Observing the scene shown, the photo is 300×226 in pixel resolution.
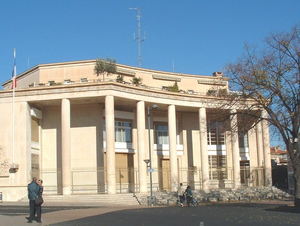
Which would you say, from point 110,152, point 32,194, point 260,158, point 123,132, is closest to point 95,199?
point 110,152

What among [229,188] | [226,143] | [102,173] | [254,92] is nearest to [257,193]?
[229,188]

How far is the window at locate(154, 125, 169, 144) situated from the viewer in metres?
45.6

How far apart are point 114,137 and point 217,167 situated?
14.3 metres

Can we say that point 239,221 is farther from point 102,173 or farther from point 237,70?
point 102,173

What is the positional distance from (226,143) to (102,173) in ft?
47.5

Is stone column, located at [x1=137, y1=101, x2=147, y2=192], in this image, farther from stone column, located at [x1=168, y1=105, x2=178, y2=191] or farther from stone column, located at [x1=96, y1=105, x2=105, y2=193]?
stone column, located at [x1=96, y1=105, x2=105, y2=193]

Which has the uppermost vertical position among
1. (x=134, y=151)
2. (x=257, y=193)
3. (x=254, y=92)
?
(x=254, y=92)

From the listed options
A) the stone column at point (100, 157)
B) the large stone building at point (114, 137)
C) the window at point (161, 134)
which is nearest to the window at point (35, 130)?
the large stone building at point (114, 137)

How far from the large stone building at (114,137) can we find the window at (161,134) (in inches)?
4.1

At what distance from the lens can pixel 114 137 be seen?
38000 mm

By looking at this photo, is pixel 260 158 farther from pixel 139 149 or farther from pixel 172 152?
pixel 139 149

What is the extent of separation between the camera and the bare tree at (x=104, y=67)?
4131 cm

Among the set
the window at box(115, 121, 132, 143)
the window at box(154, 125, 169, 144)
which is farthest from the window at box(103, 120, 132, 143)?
the window at box(154, 125, 169, 144)

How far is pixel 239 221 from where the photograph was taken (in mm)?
17922
